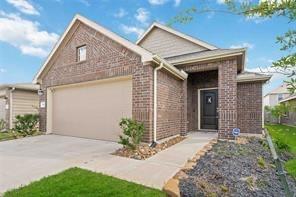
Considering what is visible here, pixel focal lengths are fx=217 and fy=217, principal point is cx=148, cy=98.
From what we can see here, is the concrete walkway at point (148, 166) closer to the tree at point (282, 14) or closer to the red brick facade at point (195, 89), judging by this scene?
the tree at point (282, 14)

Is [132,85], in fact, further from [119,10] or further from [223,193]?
[223,193]

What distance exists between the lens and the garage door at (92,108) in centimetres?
881

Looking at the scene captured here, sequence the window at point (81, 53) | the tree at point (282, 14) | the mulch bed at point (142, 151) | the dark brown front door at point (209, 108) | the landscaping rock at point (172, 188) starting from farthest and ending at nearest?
the dark brown front door at point (209, 108)
the window at point (81, 53)
the mulch bed at point (142, 151)
the landscaping rock at point (172, 188)
the tree at point (282, 14)

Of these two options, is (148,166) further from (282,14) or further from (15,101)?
(15,101)

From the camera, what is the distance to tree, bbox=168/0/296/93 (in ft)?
5.98

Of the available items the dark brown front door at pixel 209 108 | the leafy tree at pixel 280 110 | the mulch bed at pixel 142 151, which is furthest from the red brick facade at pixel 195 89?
the leafy tree at pixel 280 110

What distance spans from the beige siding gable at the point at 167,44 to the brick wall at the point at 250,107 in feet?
11.1

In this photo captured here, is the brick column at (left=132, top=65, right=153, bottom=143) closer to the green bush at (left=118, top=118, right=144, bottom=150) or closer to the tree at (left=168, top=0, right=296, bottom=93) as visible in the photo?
the green bush at (left=118, top=118, right=144, bottom=150)

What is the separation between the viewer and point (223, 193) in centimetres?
413

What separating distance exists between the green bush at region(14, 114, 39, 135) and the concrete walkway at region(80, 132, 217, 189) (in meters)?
7.04

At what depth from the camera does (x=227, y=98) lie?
348 inches

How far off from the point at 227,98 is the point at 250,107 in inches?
153

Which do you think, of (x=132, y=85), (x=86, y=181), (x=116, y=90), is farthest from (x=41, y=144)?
(x=86, y=181)

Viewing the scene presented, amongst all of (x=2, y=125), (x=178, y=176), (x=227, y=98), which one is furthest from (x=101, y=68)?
(x=2, y=125)
